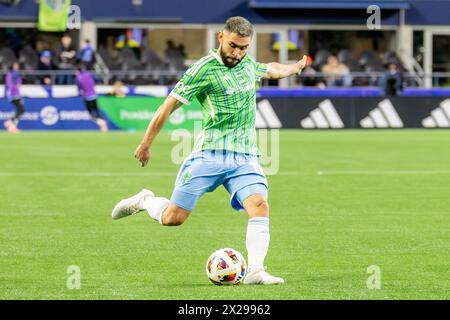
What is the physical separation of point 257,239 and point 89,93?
27517 mm

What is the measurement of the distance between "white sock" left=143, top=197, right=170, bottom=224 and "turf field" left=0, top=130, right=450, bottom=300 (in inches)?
20.2

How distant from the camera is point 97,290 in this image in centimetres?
995

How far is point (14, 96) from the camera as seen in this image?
124ft

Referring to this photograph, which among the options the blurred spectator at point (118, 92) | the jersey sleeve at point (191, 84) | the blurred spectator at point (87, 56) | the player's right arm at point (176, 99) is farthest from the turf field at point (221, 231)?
the blurred spectator at point (87, 56)

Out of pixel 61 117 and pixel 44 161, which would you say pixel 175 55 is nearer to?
pixel 61 117

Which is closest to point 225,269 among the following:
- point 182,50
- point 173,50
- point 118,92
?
point 118,92

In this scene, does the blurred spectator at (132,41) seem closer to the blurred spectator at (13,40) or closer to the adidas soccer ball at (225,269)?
the blurred spectator at (13,40)

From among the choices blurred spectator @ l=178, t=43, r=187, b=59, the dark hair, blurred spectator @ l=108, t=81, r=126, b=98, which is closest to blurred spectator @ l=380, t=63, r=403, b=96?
blurred spectator @ l=178, t=43, r=187, b=59

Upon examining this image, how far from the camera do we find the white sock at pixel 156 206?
1117 centimetres

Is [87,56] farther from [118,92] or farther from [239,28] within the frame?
[239,28]

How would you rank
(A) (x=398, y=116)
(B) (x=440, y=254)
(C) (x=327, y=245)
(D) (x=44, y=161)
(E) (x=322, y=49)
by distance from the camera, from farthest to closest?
(E) (x=322, y=49) → (A) (x=398, y=116) → (D) (x=44, y=161) → (C) (x=327, y=245) → (B) (x=440, y=254)

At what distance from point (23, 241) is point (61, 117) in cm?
2588

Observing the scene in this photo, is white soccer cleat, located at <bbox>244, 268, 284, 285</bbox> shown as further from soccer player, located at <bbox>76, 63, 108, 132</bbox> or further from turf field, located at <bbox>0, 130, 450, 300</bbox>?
soccer player, located at <bbox>76, 63, 108, 132</bbox>

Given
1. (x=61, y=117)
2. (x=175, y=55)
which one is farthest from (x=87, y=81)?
(x=175, y=55)
